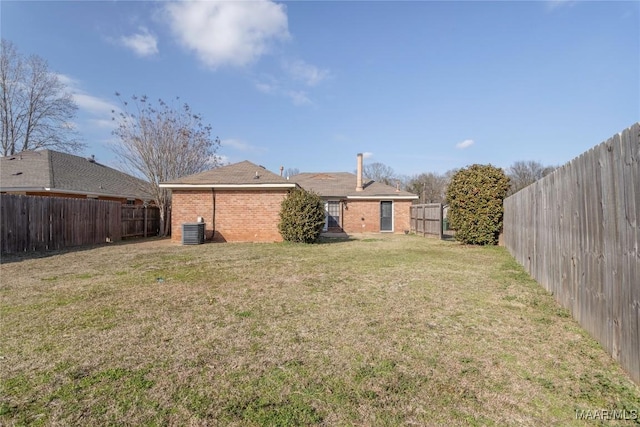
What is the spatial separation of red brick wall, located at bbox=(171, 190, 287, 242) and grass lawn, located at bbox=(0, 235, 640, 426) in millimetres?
8253

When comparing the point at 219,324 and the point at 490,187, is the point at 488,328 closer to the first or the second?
the point at 219,324

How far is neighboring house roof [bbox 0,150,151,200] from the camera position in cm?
1509

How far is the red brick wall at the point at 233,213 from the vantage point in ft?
46.2

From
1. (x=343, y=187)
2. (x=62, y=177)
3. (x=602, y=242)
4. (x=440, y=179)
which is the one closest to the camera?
(x=602, y=242)

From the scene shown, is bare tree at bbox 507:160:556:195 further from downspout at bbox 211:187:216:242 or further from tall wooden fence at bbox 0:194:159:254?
tall wooden fence at bbox 0:194:159:254

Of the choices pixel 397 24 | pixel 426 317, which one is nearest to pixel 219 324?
pixel 426 317

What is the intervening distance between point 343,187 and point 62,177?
16.2 m

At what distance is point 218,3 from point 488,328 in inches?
383

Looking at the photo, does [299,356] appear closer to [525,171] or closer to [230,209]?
[230,209]

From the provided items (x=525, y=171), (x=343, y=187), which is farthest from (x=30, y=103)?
(x=525, y=171)

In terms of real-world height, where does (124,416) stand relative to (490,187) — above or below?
below

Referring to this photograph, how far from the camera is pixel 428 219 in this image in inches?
672

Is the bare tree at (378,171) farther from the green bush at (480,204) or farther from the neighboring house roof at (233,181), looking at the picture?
the green bush at (480,204)

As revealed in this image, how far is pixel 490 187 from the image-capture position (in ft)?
38.9
